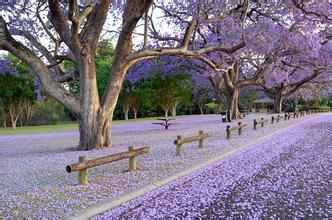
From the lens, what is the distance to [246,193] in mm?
5820

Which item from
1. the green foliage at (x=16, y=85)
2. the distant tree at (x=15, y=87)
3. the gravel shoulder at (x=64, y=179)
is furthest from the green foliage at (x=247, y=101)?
the gravel shoulder at (x=64, y=179)

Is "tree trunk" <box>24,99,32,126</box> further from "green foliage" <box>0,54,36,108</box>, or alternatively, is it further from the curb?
the curb

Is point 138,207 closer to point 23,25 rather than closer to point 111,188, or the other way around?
point 111,188

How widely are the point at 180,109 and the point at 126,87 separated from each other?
21260 millimetres

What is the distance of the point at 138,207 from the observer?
17.0ft

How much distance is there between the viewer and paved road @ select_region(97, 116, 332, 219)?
15.8 ft

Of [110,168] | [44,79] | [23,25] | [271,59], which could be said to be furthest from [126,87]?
[110,168]

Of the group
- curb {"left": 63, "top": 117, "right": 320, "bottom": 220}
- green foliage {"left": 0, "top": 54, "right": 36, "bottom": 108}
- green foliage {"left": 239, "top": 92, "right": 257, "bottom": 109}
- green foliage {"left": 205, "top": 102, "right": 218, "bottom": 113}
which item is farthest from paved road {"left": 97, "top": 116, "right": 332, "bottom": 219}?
green foliage {"left": 239, "top": 92, "right": 257, "bottom": 109}

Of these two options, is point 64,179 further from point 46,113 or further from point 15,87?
point 46,113

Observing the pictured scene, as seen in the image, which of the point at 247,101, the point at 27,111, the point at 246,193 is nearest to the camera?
the point at 246,193

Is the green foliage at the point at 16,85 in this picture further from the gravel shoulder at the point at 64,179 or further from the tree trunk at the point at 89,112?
the gravel shoulder at the point at 64,179

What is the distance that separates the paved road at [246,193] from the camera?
4828 millimetres

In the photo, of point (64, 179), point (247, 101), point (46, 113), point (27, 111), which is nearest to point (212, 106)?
point (247, 101)

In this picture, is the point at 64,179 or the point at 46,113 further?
the point at 46,113
